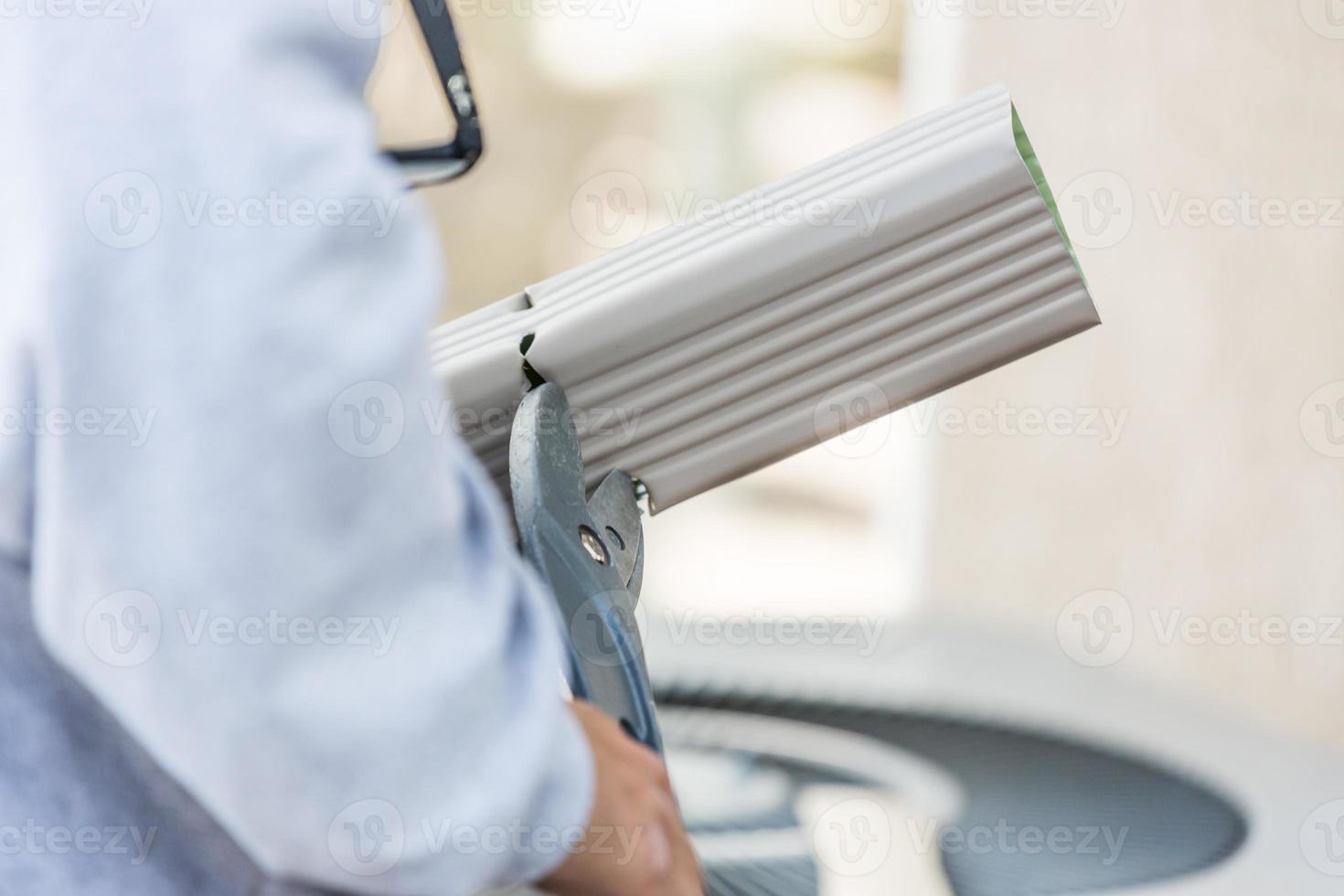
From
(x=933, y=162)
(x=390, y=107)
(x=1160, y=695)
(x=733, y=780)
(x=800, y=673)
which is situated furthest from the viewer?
(x=390, y=107)

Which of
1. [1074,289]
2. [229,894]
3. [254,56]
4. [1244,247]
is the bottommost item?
[229,894]

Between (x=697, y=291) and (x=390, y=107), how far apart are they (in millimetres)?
3873

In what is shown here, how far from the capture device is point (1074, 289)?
686mm

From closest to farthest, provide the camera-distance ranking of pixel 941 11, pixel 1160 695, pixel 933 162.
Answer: pixel 933 162, pixel 1160 695, pixel 941 11

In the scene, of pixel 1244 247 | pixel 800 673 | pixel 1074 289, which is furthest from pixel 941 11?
pixel 1074 289

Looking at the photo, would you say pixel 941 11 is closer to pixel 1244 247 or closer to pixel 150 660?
pixel 1244 247

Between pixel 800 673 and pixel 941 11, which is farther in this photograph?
pixel 941 11
